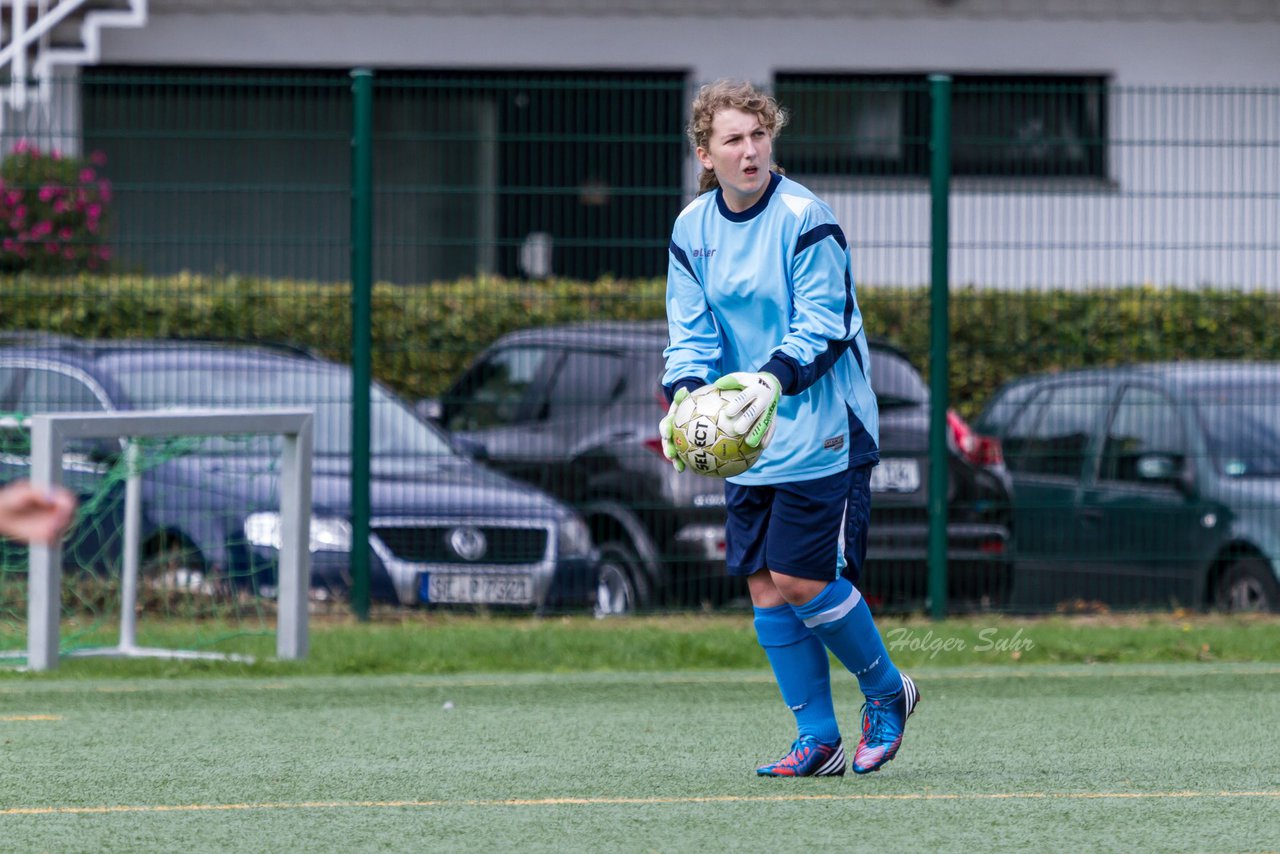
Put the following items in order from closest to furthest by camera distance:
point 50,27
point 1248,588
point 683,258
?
point 683,258 < point 1248,588 < point 50,27

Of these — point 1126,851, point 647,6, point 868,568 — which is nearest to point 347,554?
point 868,568

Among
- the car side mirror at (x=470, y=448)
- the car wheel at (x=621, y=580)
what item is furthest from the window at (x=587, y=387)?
the car wheel at (x=621, y=580)

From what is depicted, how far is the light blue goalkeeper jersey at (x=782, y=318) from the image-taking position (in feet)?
17.4

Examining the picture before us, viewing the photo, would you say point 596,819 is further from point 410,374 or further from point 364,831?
point 410,374

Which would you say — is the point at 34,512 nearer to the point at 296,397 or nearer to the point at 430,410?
the point at 296,397

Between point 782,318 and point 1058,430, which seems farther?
point 1058,430

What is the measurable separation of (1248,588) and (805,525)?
205 inches

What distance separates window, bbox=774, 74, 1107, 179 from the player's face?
427 cm

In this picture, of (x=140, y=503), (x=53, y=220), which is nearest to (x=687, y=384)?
(x=140, y=503)

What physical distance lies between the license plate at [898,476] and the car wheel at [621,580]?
1203 mm

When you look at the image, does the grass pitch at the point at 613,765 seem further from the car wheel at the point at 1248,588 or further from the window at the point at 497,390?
the window at the point at 497,390

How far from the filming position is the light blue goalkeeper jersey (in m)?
5.30

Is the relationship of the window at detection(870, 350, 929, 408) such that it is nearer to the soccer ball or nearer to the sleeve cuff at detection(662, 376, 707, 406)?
the sleeve cuff at detection(662, 376, 707, 406)

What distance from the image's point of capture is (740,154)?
537 centimetres
